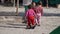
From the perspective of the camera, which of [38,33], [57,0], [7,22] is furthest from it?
[57,0]

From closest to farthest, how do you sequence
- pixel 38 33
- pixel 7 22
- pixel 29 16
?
pixel 38 33
pixel 29 16
pixel 7 22

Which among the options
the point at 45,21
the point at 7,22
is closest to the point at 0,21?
the point at 7,22

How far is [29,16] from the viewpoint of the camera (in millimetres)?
12281

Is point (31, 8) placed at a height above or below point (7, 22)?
above

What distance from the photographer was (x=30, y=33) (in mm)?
11336

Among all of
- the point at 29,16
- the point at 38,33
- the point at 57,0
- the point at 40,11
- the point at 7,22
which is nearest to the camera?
the point at 38,33

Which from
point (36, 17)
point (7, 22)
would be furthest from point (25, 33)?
point (7, 22)

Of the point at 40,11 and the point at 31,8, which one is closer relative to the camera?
the point at 31,8

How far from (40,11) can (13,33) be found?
2.69 meters

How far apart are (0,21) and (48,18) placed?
3.00m

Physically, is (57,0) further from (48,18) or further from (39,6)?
(39,6)

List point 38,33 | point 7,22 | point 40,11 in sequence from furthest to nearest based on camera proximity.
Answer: point 7,22, point 40,11, point 38,33

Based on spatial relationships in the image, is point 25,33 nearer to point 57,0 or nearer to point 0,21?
point 0,21

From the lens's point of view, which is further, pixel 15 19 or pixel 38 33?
pixel 15 19
